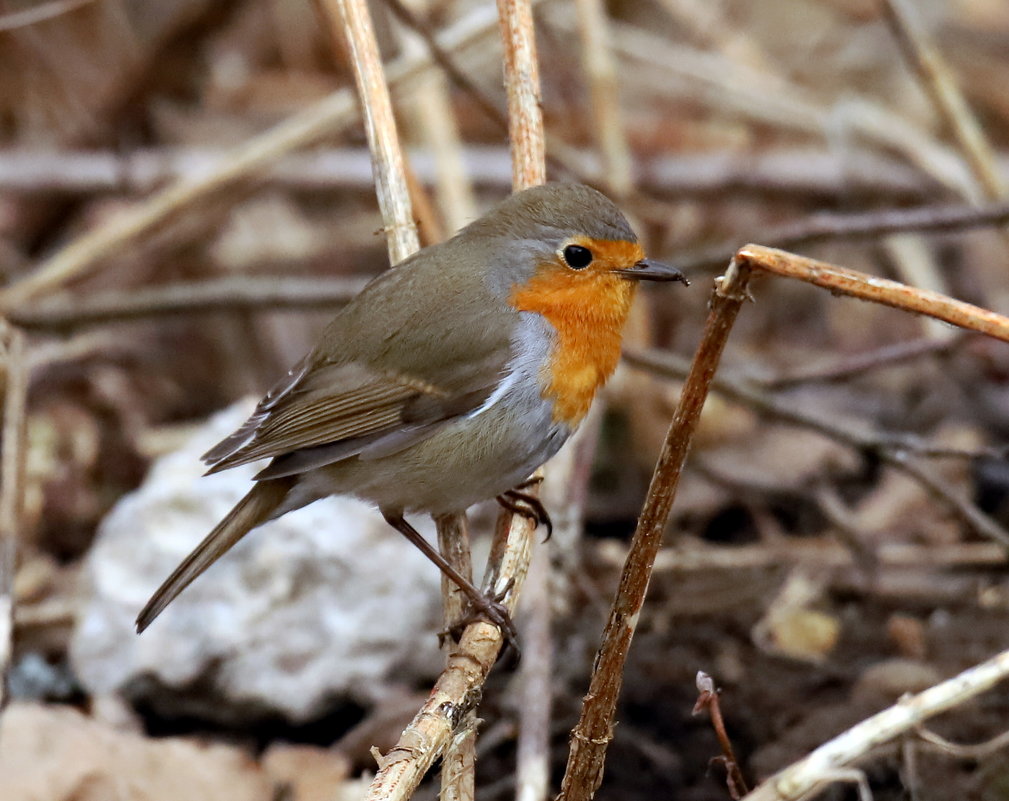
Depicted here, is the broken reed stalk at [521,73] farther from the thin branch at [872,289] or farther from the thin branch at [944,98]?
the thin branch at [944,98]

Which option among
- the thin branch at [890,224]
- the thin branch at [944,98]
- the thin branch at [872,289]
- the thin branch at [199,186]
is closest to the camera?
the thin branch at [872,289]

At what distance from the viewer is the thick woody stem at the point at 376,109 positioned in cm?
300

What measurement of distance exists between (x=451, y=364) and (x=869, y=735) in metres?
1.49

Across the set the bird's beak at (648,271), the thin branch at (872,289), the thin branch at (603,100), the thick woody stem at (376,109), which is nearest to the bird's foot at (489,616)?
the bird's beak at (648,271)

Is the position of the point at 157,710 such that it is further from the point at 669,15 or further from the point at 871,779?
the point at 669,15

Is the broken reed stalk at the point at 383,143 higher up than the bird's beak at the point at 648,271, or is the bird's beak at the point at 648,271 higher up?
the broken reed stalk at the point at 383,143

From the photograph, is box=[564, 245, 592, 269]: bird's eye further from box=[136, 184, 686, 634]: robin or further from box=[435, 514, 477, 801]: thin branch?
box=[435, 514, 477, 801]: thin branch

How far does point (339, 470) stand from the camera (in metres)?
3.13

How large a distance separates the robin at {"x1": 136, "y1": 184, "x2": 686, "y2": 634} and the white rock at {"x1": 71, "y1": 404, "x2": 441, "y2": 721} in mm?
522

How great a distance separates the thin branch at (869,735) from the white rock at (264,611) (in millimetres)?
1814

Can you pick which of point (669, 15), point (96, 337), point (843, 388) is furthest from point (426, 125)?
point (669, 15)

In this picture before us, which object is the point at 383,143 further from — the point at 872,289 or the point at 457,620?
the point at 872,289

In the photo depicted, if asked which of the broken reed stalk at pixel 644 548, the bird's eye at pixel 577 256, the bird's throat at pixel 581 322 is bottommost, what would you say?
the broken reed stalk at pixel 644 548

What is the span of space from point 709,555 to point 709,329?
2388 millimetres
